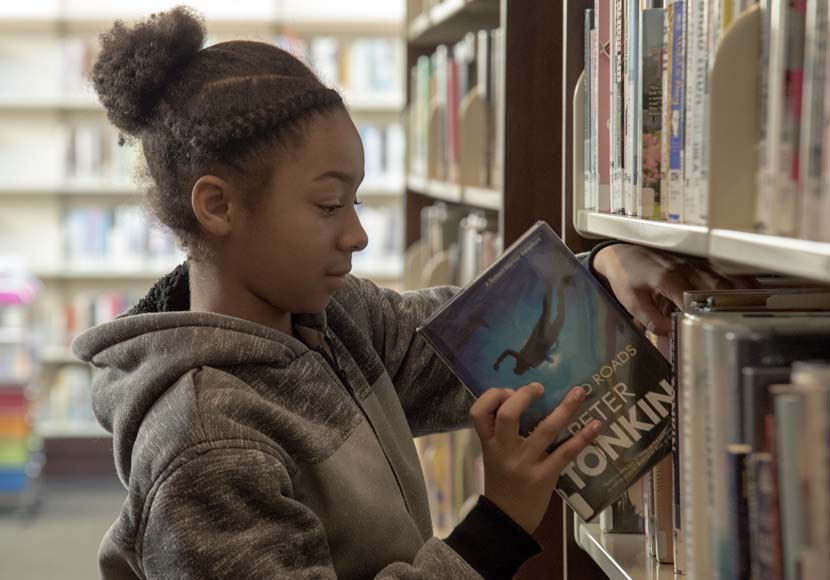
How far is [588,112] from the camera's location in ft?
4.25

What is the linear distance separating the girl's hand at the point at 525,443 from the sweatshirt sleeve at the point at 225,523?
0.20 meters

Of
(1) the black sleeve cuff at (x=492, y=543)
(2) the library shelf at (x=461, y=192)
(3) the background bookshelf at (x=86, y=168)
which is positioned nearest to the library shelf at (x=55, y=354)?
(3) the background bookshelf at (x=86, y=168)

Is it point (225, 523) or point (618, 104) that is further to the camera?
point (618, 104)

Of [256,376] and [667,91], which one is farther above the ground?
[667,91]

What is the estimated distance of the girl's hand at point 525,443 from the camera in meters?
1.05

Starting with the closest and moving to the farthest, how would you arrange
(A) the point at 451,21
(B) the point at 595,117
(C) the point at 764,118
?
(C) the point at 764,118
(B) the point at 595,117
(A) the point at 451,21

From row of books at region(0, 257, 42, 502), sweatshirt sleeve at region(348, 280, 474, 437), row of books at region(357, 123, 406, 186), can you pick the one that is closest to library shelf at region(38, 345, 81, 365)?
row of books at region(0, 257, 42, 502)

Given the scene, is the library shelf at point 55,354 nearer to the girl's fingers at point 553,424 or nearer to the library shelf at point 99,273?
the library shelf at point 99,273

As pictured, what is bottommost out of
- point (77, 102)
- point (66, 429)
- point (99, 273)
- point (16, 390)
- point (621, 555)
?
point (66, 429)

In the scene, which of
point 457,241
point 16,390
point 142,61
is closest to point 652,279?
point 142,61

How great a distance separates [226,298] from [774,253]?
606 millimetres

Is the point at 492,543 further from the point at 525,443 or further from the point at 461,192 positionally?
the point at 461,192

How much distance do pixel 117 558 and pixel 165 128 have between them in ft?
1.44

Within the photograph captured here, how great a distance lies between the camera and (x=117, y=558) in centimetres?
114
